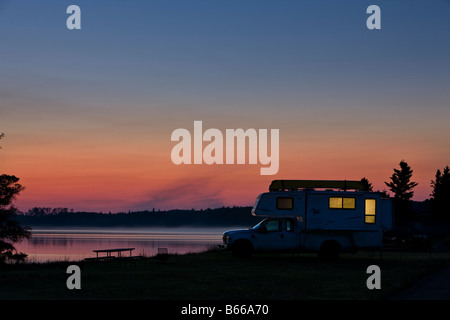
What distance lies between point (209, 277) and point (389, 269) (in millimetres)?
7658

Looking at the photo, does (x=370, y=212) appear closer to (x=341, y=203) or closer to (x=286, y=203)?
(x=341, y=203)

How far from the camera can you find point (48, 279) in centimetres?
2020

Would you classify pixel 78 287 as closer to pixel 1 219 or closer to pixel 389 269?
pixel 389 269

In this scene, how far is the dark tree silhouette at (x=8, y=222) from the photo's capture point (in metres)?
43.8

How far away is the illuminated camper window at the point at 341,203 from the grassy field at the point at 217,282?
11.0ft

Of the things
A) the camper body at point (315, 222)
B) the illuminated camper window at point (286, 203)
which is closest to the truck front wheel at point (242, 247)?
the camper body at point (315, 222)

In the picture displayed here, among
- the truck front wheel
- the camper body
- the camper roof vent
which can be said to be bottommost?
the truck front wheel

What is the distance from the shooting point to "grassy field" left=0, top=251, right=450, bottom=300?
1612cm

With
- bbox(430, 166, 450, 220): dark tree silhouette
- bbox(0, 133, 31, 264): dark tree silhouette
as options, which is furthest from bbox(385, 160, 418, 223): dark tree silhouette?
bbox(0, 133, 31, 264): dark tree silhouette

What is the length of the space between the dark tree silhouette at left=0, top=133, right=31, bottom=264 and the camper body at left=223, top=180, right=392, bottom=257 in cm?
1989

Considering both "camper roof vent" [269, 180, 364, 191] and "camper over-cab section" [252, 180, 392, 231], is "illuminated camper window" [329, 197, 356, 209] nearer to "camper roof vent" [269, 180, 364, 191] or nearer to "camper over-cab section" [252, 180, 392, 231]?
"camper over-cab section" [252, 180, 392, 231]

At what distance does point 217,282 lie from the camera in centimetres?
1917

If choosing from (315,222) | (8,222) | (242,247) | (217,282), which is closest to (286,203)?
(315,222)
